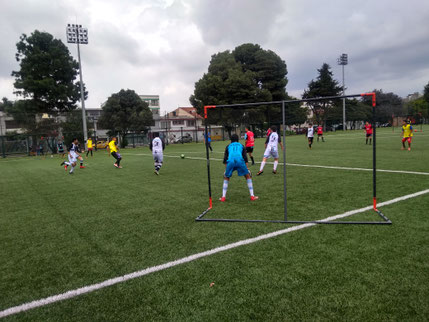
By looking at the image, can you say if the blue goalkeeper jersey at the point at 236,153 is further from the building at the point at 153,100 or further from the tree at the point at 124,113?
the building at the point at 153,100

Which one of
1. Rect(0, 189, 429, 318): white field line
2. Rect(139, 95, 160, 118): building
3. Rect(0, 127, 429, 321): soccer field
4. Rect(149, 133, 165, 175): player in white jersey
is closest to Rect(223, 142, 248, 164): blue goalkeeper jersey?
Rect(0, 127, 429, 321): soccer field

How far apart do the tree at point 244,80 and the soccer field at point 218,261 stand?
37.0 m

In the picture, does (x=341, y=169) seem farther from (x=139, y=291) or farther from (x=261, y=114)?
(x=261, y=114)

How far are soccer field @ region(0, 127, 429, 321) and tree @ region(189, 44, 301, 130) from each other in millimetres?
37049

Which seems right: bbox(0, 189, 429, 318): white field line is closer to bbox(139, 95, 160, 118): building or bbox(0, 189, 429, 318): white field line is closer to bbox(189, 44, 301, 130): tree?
bbox(189, 44, 301, 130): tree

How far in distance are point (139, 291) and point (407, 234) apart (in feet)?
13.6

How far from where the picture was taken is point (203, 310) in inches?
110

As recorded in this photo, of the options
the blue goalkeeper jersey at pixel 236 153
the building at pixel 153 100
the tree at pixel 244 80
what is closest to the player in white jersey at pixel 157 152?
the blue goalkeeper jersey at pixel 236 153

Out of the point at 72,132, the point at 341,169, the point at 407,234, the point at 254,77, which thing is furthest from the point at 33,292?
the point at 254,77

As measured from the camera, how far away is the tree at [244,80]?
152 ft

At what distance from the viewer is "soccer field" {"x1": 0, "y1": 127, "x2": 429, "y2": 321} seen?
2.83m

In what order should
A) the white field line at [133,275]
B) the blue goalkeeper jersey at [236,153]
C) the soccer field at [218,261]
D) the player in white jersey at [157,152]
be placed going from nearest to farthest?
the soccer field at [218,261], the white field line at [133,275], the blue goalkeeper jersey at [236,153], the player in white jersey at [157,152]

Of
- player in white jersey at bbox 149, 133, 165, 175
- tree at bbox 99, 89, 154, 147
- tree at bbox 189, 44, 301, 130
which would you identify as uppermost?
tree at bbox 189, 44, 301, 130

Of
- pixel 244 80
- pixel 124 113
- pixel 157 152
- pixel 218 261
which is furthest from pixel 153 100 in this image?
pixel 218 261
